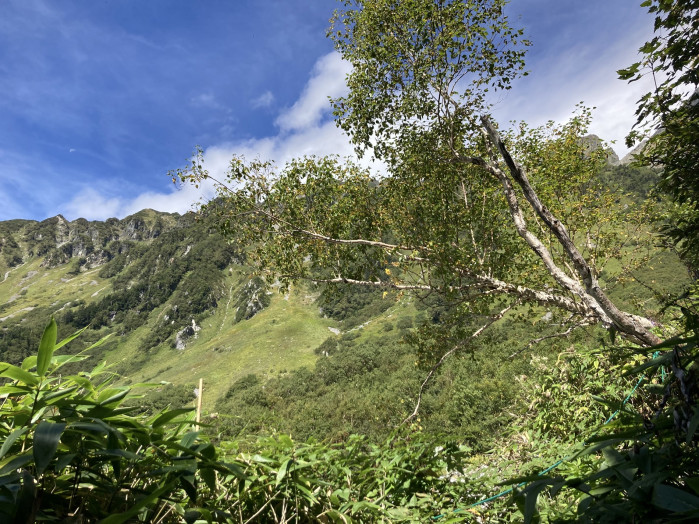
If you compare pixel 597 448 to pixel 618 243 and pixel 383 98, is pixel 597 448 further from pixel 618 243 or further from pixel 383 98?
pixel 618 243

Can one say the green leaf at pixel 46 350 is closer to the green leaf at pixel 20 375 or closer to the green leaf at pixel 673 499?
the green leaf at pixel 20 375

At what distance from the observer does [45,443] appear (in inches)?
37.7

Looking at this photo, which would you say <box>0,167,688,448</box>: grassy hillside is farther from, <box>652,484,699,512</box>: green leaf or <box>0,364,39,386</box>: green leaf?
<box>652,484,699,512</box>: green leaf

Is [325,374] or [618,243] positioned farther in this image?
[325,374]

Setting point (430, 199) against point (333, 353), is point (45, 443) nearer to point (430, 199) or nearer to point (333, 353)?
point (430, 199)

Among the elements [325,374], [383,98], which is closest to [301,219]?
[383,98]

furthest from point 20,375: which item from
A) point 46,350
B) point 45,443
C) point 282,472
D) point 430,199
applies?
point 430,199

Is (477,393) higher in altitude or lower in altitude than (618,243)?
lower

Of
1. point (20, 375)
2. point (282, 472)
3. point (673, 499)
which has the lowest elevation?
point (673, 499)

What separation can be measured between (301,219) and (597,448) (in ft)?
32.4

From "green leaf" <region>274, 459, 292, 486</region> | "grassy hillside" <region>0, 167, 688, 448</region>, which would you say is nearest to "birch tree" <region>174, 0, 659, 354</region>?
"grassy hillside" <region>0, 167, 688, 448</region>

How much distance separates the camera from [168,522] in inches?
59.3

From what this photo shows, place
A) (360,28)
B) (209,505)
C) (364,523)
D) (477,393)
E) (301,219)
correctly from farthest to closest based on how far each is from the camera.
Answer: (477,393) → (301,219) → (360,28) → (364,523) → (209,505)

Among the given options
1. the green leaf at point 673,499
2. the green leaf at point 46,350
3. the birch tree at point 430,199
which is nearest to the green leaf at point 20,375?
the green leaf at point 46,350
